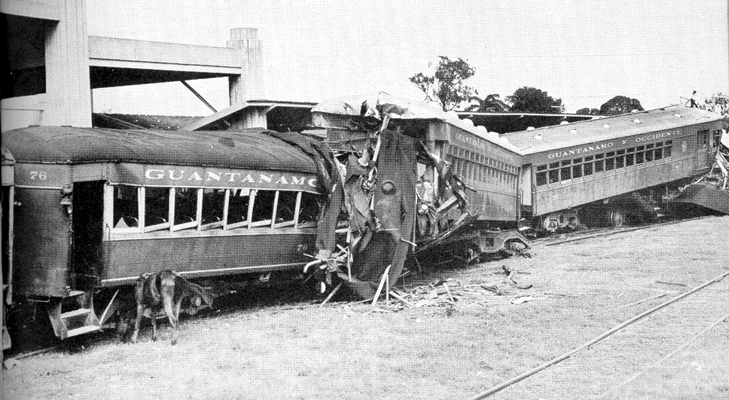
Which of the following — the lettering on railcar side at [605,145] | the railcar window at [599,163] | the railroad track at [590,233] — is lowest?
the railroad track at [590,233]

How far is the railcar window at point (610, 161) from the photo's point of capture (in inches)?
877

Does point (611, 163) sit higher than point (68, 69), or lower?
lower

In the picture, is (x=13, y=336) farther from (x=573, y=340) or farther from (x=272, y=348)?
(x=573, y=340)

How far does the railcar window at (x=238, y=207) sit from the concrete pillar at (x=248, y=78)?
24.8 ft

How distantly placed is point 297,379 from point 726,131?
24.0 metres

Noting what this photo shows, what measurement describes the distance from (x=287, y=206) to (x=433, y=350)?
13.4ft

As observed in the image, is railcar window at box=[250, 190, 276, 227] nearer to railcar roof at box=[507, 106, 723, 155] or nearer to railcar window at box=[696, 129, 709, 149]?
railcar roof at box=[507, 106, 723, 155]

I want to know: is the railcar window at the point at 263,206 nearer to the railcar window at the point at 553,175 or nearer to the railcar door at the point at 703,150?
the railcar window at the point at 553,175

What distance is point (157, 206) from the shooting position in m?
9.86

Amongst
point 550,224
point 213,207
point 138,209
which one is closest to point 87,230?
point 138,209

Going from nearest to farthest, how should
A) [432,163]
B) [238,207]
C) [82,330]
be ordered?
[82,330], [238,207], [432,163]

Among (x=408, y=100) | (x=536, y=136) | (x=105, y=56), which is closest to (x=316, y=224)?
(x=408, y=100)

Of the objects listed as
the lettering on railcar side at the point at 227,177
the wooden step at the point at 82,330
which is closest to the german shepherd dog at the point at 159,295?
the wooden step at the point at 82,330

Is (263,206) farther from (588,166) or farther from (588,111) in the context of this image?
(588,111)
